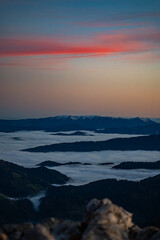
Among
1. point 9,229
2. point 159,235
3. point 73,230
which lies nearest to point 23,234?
point 9,229

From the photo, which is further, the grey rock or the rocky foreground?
the rocky foreground

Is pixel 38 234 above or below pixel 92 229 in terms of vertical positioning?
above

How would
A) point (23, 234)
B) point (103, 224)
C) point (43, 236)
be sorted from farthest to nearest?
point (103, 224)
point (23, 234)
point (43, 236)

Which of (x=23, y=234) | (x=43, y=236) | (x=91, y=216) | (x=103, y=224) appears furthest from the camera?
(x=91, y=216)

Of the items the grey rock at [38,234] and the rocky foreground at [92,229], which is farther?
the rocky foreground at [92,229]

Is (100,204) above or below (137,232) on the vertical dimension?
above

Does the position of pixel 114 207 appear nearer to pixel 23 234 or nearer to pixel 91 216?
pixel 91 216

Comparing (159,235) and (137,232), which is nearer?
(159,235)
